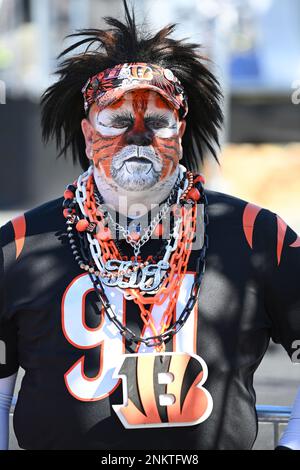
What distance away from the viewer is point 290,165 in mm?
21484

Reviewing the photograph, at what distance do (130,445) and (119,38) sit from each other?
1308mm

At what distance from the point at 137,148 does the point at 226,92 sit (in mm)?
14180

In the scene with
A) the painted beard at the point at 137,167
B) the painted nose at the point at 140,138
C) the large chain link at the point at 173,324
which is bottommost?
the large chain link at the point at 173,324

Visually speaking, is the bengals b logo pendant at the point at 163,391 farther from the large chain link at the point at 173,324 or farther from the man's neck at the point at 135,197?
the man's neck at the point at 135,197

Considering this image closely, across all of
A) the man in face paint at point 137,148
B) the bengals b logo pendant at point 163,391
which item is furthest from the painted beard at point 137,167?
the bengals b logo pendant at point 163,391

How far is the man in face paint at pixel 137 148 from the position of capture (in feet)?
8.36

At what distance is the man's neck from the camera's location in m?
2.60

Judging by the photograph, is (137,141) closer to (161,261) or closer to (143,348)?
(161,261)

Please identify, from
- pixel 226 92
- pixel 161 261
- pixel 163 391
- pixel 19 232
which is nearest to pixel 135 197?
pixel 161 261

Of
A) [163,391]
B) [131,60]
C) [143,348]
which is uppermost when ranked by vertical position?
[131,60]

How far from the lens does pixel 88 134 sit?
275 cm

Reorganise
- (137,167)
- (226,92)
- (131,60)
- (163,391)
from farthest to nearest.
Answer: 1. (226,92)
2. (131,60)
3. (137,167)
4. (163,391)

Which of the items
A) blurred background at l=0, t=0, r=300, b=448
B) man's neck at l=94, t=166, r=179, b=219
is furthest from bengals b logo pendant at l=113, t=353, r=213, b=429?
blurred background at l=0, t=0, r=300, b=448

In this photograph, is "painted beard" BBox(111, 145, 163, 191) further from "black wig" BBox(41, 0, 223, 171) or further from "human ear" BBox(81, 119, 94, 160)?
"black wig" BBox(41, 0, 223, 171)
